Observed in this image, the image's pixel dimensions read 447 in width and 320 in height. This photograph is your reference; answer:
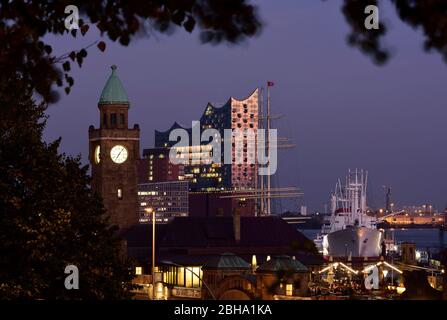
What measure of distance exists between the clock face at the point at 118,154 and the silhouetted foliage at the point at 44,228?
3410 inches

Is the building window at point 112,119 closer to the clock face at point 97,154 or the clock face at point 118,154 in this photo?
the clock face at point 118,154

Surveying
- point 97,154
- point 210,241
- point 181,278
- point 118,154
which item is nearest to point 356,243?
point 210,241

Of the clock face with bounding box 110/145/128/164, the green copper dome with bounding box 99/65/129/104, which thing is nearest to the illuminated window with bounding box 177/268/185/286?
the clock face with bounding box 110/145/128/164

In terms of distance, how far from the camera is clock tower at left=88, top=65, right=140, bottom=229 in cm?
12850

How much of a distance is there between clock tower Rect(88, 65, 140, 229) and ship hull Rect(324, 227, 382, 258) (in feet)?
168

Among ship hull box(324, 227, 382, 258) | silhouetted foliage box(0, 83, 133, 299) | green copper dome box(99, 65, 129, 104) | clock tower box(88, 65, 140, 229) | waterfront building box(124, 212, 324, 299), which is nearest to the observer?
silhouetted foliage box(0, 83, 133, 299)

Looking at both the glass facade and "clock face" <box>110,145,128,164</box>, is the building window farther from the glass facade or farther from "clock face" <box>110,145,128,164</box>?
the glass facade

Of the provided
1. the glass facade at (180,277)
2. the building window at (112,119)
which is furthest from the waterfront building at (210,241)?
the building window at (112,119)

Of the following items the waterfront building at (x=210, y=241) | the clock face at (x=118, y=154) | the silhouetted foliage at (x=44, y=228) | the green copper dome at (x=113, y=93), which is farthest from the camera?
the clock face at (x=118, y=154)

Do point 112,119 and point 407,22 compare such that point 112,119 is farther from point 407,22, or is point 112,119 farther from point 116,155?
point 407,22

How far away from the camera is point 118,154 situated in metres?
130

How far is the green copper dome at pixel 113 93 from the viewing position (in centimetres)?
12800

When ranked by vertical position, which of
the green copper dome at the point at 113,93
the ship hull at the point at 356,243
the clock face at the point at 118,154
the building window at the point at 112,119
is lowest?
the ship hull at the point at 356,243

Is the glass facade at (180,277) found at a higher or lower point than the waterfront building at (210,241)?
lower
